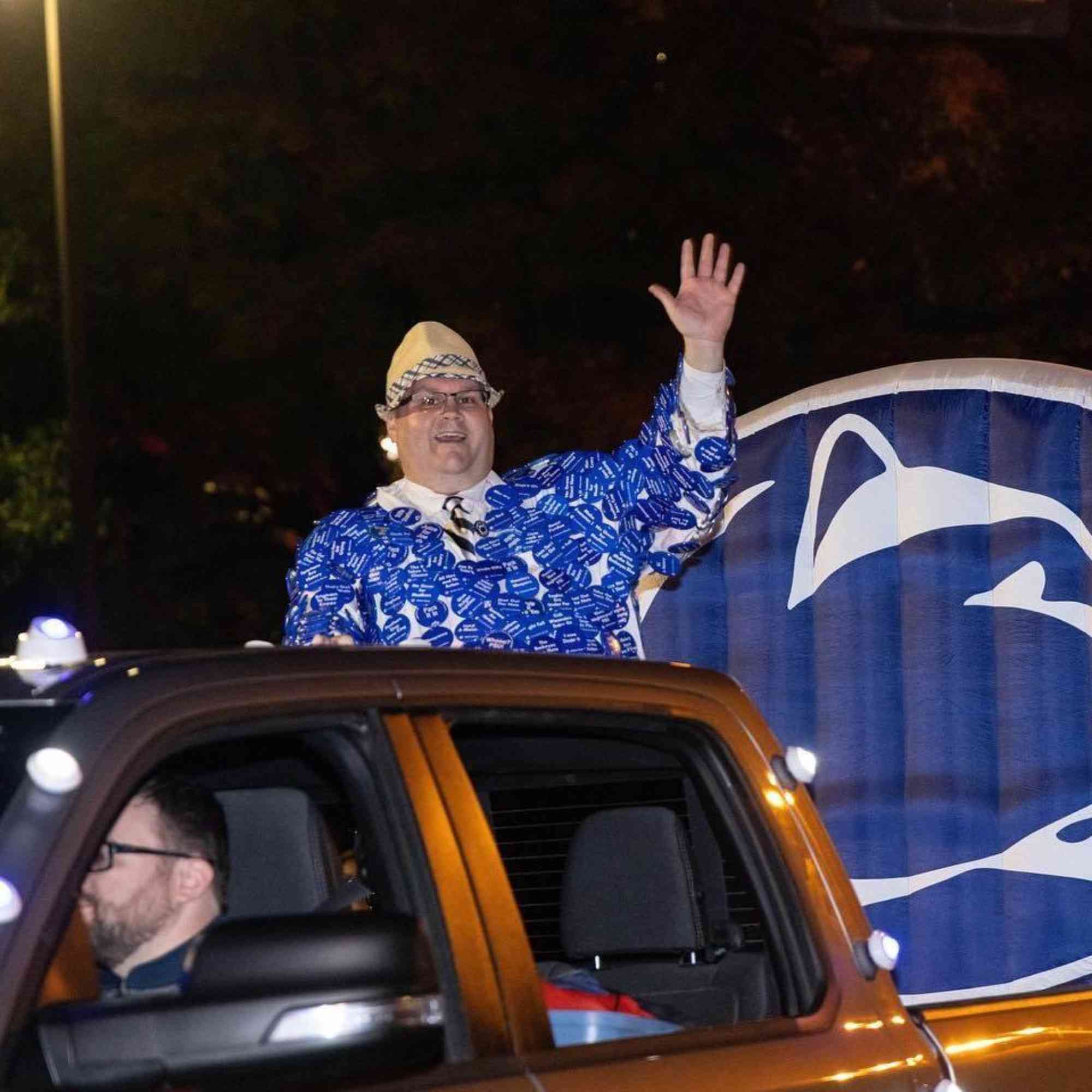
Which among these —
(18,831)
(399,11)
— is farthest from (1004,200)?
(18,831)

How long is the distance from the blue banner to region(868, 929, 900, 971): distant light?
3334 mm

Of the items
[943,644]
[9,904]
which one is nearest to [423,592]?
[943,644]

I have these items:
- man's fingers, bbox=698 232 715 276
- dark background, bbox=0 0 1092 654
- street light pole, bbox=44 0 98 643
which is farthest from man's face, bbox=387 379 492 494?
dark background, bbox=0 0 1092 654

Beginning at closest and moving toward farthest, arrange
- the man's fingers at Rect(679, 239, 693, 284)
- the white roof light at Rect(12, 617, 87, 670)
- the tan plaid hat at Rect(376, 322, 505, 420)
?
the white roof light at Rect(12, 617, 87, 670), the man's fingers at Rect(679, 239, 693, 284), the tan plaid hat at Rect(376, 322, 505, 420)

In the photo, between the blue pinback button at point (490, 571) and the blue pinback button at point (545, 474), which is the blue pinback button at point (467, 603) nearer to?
the blue pinback button at point (490, 571)

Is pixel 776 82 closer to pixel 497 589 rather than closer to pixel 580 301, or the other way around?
pixel 580 301

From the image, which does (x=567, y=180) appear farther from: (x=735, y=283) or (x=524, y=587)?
(x=524, y=587)

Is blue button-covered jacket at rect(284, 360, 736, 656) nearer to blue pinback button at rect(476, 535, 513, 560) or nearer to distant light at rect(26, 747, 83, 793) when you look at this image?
blue pinback button at rect(476, 535, 513, 560)

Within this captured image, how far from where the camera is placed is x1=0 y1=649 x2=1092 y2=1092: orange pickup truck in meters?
2.33

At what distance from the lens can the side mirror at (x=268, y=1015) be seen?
89.0 inches

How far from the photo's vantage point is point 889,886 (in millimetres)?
A: 6887

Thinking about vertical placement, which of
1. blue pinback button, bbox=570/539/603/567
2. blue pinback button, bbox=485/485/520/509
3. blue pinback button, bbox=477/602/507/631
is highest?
blue pinback button, bbox=485/485/520/509

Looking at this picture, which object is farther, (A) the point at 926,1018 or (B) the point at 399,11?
(B) the point at 399,11

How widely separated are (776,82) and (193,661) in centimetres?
1563
